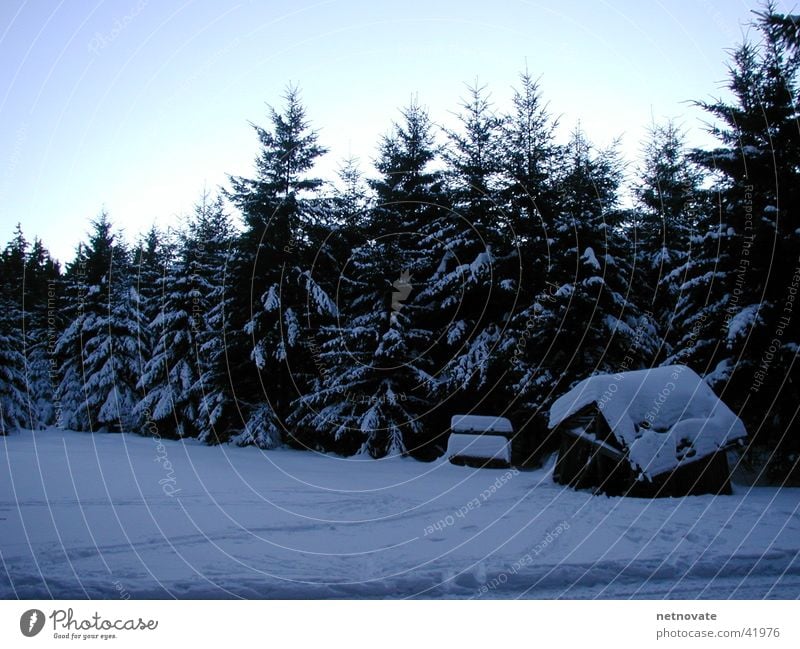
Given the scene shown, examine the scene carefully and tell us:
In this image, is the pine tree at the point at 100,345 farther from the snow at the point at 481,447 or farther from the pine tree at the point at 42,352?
the snow at the point at 481,447

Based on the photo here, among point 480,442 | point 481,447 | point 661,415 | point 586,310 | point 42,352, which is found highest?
point 586,310

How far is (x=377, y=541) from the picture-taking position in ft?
18.1

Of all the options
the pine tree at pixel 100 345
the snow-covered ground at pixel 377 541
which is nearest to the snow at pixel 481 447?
the snow-covered ground at pixel 377 541

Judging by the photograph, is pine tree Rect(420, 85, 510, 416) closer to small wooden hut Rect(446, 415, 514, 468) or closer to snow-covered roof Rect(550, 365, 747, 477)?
small wooden hut Rect(446, 415, 514, 468)

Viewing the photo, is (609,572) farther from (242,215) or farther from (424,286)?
(242,215)

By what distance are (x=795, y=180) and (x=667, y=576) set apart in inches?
446

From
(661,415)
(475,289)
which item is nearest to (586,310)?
(475,289)

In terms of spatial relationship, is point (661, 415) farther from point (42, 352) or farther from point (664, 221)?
point (42, 352)

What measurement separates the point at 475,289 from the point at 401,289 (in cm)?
276

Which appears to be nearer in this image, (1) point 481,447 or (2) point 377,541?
(2) point 377,541

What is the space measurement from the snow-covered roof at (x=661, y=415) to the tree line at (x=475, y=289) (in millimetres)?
2460
